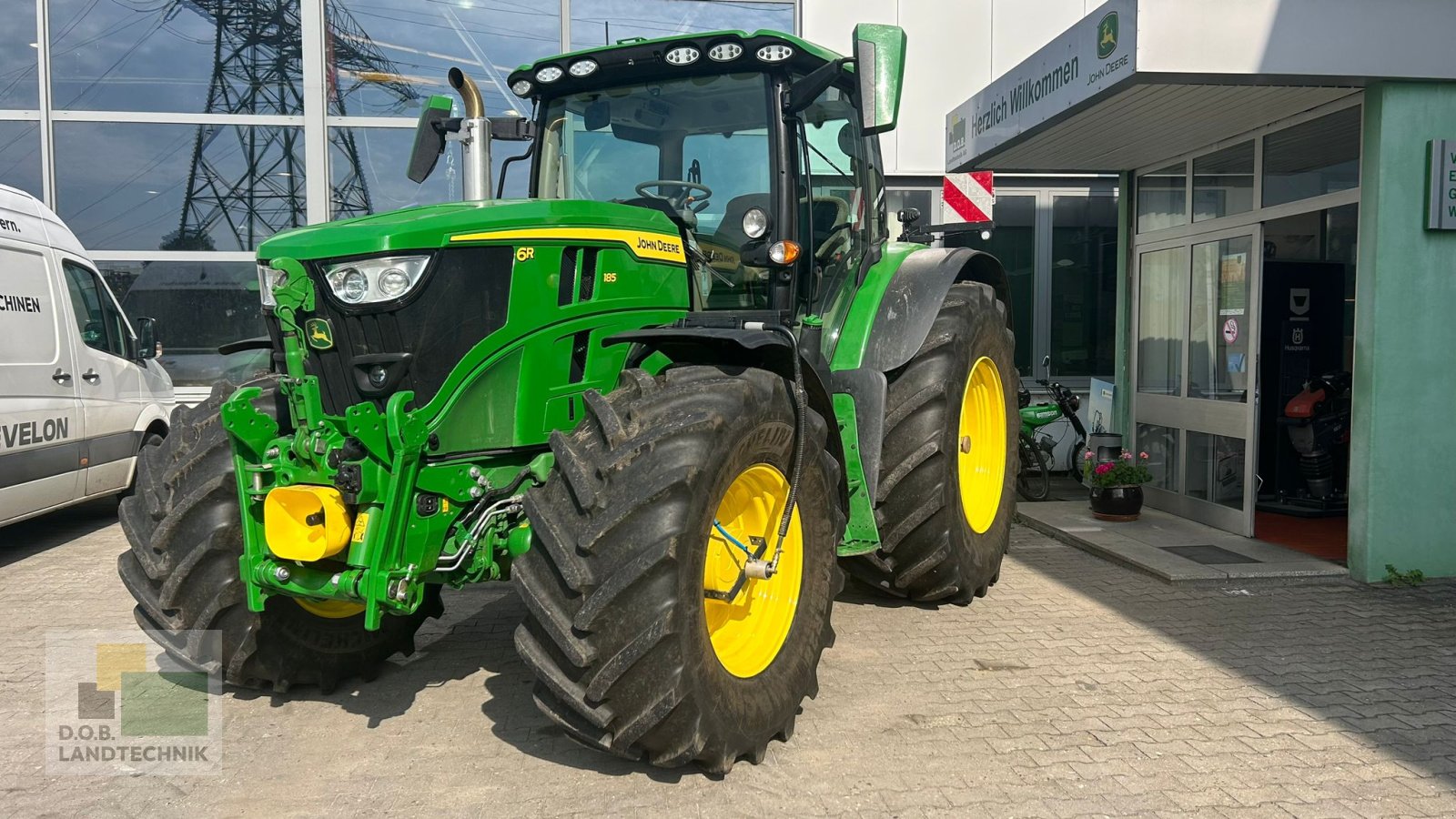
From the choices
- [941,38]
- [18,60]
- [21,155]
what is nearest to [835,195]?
[941,38]

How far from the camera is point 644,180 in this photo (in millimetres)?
4547

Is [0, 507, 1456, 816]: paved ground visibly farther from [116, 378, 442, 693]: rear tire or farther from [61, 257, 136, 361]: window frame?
[61, 257, 136, 361]: window frame

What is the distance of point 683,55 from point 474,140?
3.15 ft

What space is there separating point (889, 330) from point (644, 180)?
4.37 ft

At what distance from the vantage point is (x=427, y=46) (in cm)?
1084

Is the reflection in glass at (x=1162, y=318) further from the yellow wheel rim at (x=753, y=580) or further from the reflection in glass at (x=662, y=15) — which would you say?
the yellow wheel rim at (x=753, y=580)

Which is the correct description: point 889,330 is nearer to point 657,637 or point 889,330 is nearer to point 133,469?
point 657,637

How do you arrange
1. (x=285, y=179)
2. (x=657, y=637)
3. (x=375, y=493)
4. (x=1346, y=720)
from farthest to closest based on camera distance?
(x=285, y=179) < (x=1346, y=720) < (x=375, y=493) < (x=657, y=637)

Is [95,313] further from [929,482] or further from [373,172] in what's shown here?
[929,482]

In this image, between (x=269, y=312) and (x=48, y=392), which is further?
(x=48, y=392)

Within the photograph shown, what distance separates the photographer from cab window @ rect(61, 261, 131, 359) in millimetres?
7559

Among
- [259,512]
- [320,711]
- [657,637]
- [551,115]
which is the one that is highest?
[551,115]

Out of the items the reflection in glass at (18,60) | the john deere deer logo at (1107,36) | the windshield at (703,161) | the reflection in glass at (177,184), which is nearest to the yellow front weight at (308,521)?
the windshield at (703,161)

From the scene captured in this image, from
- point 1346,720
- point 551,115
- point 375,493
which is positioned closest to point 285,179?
point 551,115
